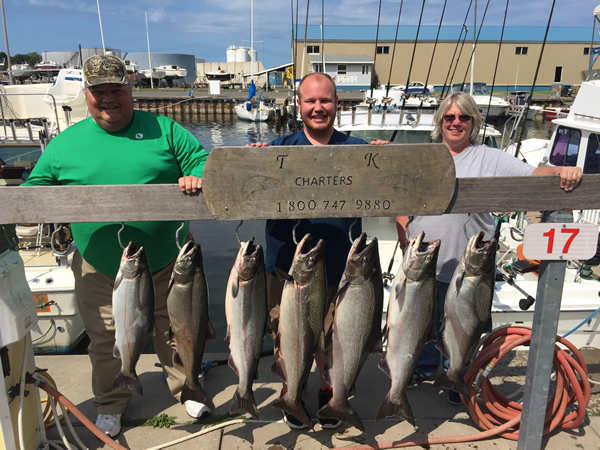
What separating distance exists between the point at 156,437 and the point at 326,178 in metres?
2.19

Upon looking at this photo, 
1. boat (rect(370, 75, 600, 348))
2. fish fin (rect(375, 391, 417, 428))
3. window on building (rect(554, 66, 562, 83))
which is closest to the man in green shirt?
fish fin (rect(375, 391, 417, 428))

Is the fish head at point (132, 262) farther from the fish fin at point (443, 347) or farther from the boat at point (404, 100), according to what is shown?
the boat at point (404, 100)

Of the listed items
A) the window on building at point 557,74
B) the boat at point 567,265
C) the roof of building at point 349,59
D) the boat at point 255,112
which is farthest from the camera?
the window on building at point 557,74

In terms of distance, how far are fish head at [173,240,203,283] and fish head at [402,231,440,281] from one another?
1109 mm

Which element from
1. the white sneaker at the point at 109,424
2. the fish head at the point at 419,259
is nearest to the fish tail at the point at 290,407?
the fish head at the point at 419,259

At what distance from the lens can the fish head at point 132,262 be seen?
7.95ft

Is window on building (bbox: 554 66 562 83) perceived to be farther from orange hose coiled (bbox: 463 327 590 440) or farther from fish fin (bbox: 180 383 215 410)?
fish fin (bbox: 180 383 215 410)

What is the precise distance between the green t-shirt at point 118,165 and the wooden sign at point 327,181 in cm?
56

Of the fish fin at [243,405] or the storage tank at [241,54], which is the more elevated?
the storage tank at [241,54]

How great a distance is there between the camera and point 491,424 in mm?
3107

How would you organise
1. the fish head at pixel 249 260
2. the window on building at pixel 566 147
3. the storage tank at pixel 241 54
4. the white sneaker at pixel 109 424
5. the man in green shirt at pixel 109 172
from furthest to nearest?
1. the storage tank at pixel 241 54
2. the window on building at pixel 566 147
3. the white sneaker at pixel 109 424
4. the man in green shirt at pixel 109 172
5. the fish head at pixel 249 260

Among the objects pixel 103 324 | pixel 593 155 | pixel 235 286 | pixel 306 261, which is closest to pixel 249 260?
pixel 235 286

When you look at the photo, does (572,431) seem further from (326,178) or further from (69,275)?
(69,275)

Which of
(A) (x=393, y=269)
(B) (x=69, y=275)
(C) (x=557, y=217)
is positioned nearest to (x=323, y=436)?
(C) (x=557, y=217)
